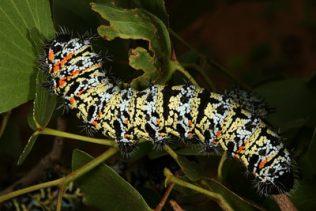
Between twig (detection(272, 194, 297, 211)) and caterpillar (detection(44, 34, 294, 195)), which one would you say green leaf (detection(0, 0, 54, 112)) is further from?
twig (detection(272, 194, 297, 211))

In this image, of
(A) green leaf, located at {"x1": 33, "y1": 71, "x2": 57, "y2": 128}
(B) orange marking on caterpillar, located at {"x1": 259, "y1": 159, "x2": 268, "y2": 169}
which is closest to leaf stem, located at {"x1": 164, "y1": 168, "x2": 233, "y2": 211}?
(B) orange marking on caterpillar, located at {"x1": 259, "y1": 159, "x2": 268, "y2": 169}

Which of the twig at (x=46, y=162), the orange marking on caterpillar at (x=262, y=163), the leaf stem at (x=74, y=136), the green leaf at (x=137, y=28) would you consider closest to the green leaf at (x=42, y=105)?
the leaf stem at (x=74, y=136)

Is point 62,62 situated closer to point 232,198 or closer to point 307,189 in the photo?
point 232,198

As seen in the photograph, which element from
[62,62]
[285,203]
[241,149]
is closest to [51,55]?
[62,62]

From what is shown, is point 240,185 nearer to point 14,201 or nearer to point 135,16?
point 135,16

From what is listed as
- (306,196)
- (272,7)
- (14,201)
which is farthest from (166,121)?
(272,7)

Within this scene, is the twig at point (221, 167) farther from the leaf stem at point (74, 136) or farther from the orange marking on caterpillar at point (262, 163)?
the leaf stem at point (74, 136)
